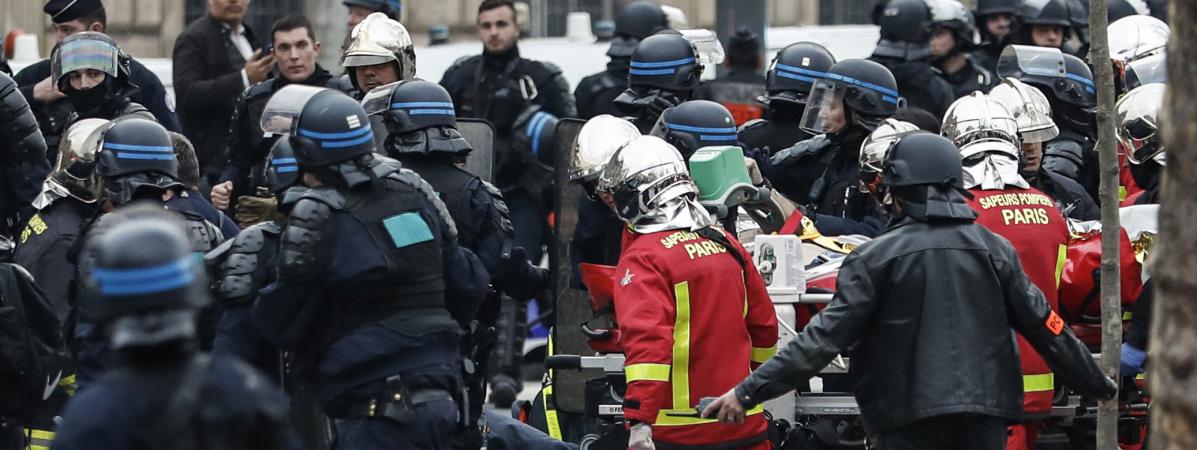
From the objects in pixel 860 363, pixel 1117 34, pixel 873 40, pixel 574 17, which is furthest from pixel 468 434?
pixel 574 17

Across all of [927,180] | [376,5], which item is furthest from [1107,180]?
[376,5]

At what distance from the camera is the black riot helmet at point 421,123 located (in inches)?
320

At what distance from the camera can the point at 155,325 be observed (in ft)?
14.0

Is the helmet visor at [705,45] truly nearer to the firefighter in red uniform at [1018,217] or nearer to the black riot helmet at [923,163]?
the firefighter in red uniform at [1018,217]

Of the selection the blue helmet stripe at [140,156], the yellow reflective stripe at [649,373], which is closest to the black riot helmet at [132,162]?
the blue helmet stripe at [140,156]

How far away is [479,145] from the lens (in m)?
9.19

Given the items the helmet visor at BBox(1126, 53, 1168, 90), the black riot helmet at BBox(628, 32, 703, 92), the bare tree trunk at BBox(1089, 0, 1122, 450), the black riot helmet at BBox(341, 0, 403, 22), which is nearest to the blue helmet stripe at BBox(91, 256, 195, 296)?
the bare tree trunk at BBox(1089, 0, 1122, 450)

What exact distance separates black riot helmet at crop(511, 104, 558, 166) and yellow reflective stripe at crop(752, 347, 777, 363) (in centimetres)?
295

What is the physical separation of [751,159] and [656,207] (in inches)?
56.7

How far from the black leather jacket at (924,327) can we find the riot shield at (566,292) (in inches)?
78.5

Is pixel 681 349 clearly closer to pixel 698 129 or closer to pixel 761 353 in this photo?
pixel 761 353

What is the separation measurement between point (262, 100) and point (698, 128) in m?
2.37

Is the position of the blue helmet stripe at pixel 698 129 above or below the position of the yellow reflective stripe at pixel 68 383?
above

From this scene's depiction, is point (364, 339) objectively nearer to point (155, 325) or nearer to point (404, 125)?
point (404, 125)
